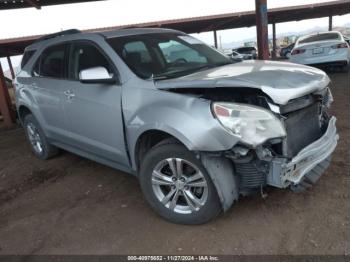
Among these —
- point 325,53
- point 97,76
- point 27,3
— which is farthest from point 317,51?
point 97,76

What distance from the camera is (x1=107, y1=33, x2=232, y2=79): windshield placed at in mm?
3803

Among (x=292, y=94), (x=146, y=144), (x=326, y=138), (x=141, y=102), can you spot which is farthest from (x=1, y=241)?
(x=326, y=138)

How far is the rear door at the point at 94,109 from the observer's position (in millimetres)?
3760

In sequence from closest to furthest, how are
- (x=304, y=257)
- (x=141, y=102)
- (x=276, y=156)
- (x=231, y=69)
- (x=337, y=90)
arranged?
(x=304, y=257) < (x=276, y=156) < (x=141, y=102) < (x=231, y=69) < (x=337, y=90)

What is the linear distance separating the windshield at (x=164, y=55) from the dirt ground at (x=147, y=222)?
1.44 meters

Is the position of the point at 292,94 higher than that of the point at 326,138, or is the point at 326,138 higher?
the point at 292,94

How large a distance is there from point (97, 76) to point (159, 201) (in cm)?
140

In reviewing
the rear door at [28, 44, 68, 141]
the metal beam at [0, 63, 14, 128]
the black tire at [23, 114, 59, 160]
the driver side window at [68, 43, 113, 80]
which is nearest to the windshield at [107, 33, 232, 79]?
the driver side window at [68, 43, 113, 80]

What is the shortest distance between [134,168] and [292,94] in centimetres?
171

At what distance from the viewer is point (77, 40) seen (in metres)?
4.40

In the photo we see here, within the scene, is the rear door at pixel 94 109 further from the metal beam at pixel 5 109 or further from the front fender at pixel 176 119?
the metal beam at pixel 5 109

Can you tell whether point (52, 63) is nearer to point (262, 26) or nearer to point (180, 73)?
point (180, 73)

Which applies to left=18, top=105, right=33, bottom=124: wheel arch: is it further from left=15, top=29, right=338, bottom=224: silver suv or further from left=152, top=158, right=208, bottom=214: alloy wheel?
left=152, top=158, right=208, bottom=214: alloy wheel

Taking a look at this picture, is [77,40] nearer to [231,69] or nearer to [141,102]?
[141,102]
